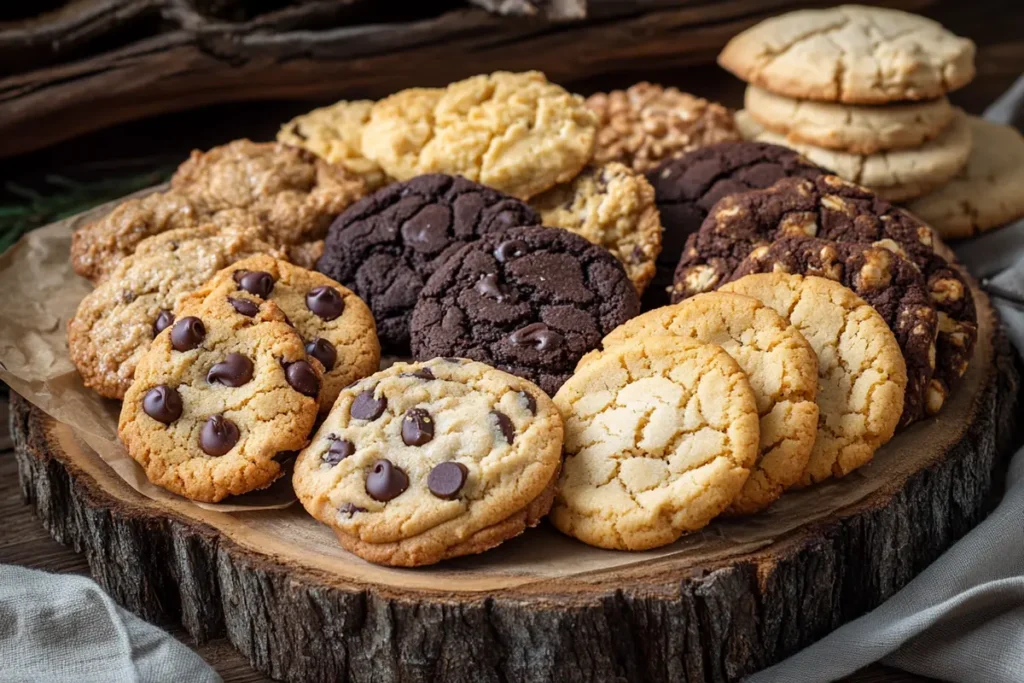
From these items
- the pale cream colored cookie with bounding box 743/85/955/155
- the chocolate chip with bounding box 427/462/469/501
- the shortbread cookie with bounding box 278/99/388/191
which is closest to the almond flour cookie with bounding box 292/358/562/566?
the chocolate chip with bounding box 427/462/469/501

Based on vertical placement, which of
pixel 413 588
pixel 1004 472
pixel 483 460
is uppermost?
pixel 483 460

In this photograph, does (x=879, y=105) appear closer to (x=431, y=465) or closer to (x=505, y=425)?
(x=505, y=425)

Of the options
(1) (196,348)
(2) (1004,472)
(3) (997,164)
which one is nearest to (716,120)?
(3) (997,164)

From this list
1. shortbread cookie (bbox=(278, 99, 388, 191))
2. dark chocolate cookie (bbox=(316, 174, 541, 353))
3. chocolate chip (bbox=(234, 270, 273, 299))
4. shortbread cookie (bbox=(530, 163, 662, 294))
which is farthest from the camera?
shortbread cookie (bbox=(278, 99, 388, 191))

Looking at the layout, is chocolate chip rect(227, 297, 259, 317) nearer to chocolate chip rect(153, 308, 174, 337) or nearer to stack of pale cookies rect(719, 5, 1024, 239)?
chocolate chip rect(153, 308, 174, 337)

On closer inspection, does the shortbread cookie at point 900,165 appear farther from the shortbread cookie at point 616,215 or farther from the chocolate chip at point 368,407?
the chocolate chip at point 368,407

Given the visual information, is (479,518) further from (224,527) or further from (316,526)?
(224,527)

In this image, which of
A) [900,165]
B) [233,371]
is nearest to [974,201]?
[900,165]
